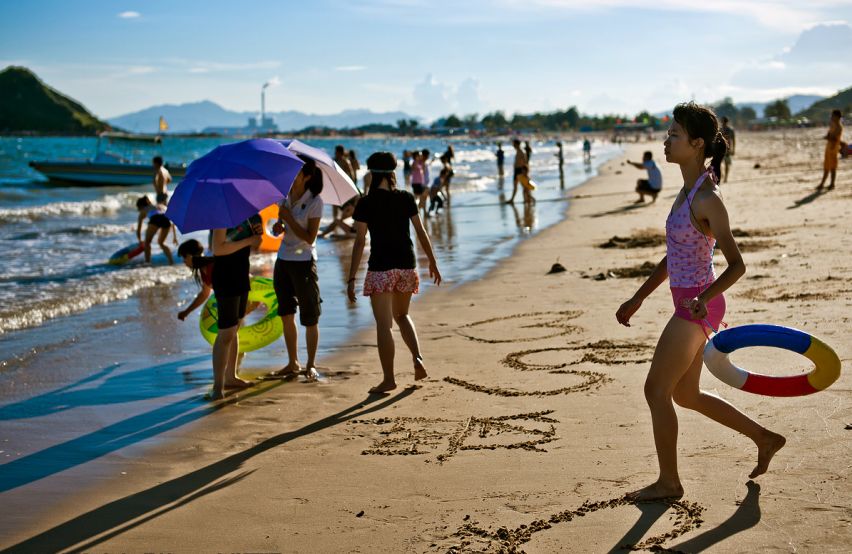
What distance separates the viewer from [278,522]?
173 inches

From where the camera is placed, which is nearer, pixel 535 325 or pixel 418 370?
pixel 418 370

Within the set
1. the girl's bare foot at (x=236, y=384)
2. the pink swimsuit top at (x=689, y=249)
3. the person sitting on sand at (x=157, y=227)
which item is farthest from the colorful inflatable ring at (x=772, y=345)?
the person sitting on sand at (x=157, y=227)

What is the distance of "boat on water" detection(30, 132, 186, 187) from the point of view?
127 ft

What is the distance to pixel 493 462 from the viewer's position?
5.06 m

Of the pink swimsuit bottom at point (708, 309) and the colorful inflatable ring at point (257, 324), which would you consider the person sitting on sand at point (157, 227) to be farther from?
the pink swimsuit bottom at point (708, 309)

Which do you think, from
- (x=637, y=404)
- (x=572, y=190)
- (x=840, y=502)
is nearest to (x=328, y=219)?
(x=572, y=190)

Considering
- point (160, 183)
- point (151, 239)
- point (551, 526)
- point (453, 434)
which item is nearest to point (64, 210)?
point (160, 183)

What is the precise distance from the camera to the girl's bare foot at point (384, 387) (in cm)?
681

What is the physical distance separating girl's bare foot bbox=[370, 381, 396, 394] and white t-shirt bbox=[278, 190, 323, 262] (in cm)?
121

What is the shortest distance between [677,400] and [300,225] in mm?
3719

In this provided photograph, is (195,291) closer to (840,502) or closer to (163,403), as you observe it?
(163,403)

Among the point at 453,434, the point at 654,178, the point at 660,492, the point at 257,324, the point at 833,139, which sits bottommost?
the point at 453,434

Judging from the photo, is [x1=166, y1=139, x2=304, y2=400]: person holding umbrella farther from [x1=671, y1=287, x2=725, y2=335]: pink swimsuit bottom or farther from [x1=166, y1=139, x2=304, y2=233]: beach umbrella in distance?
[x1=671, y1=287, x2=725, y2=335]: pink swimsuit bottom

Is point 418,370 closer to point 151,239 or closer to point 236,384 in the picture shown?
point 236,384
